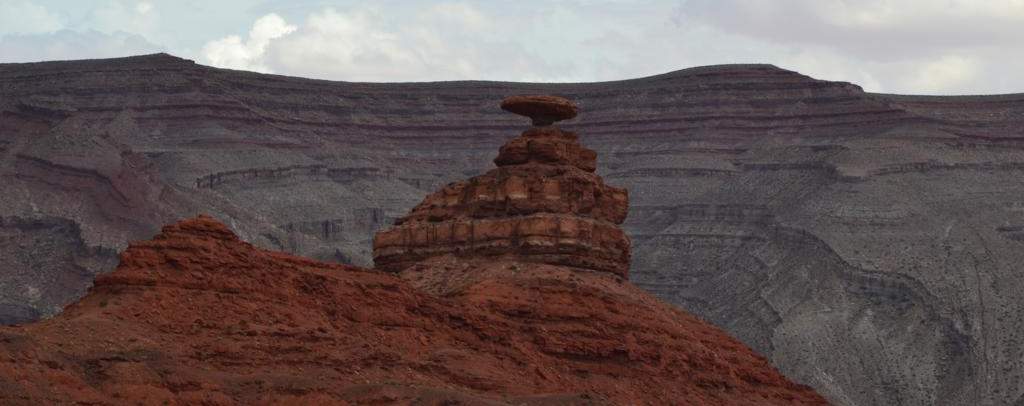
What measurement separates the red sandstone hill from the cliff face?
6969 cm

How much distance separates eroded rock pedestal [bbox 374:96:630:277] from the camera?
1893 inches

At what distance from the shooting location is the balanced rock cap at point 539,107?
5197 cm

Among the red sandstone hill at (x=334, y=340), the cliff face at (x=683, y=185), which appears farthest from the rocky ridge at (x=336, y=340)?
the cliff face at (x=683, y=185)

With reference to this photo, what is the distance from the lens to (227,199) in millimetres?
159750

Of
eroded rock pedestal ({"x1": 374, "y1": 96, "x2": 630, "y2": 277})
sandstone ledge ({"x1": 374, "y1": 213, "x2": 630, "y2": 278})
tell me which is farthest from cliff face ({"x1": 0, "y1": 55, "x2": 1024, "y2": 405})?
sandstone ledge ({"x1": 374, "y1": 213, "x2": 630, "y2": 278})

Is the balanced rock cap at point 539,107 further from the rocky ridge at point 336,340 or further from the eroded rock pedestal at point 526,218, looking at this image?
the rocky ridge at point 336,340

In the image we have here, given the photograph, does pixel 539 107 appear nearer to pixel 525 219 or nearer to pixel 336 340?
pixel 525 219

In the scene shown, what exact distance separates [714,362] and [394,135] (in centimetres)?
14599

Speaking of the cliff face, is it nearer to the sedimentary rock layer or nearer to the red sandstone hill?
the sedimentary rock layer

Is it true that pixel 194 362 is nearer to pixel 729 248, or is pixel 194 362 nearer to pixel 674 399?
pixel 674 399

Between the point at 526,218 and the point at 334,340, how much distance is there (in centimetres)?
1300

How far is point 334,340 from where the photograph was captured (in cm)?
3594

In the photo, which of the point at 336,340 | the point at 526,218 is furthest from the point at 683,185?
the point at 336,340

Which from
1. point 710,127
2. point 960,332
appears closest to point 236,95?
point 710,127
